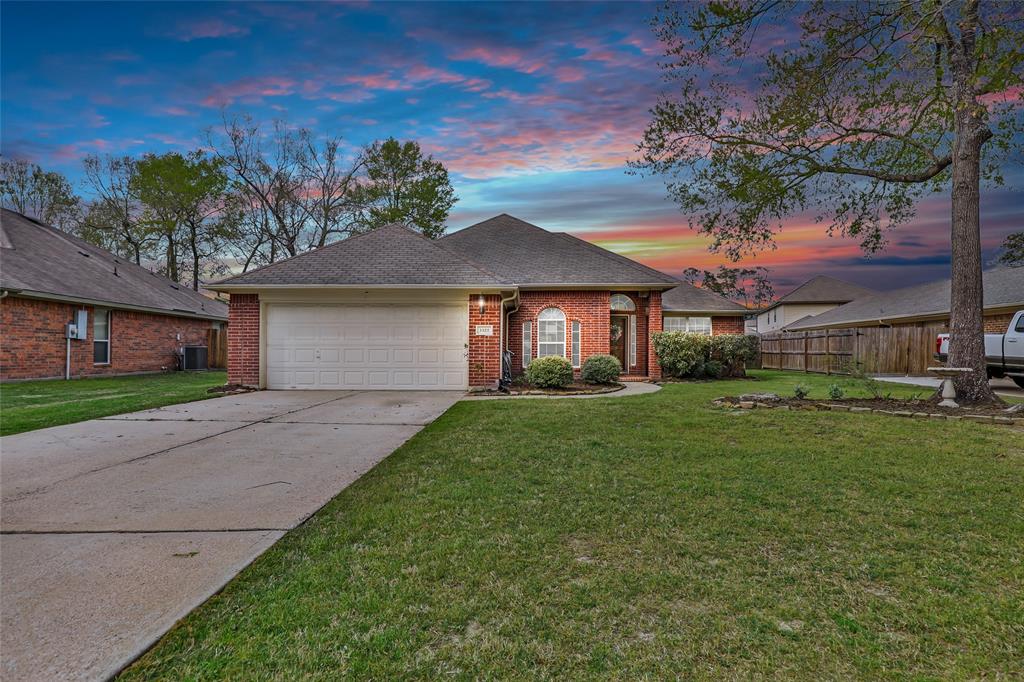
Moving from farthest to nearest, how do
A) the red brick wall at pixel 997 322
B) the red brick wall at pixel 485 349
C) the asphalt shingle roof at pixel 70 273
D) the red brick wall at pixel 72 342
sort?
1. the red brick wall at pixel 997 322
2. the asphalt shingle roof at pixel 70 273
3. the red brick wall at pixel 72 342
4. the red brick wall at pixel 485 349

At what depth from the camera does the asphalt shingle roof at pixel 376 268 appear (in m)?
11.9

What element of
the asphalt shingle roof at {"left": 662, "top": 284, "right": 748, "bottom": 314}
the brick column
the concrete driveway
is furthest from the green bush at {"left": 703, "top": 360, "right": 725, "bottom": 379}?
the concrete driveway

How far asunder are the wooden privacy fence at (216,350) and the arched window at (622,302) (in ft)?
59.1

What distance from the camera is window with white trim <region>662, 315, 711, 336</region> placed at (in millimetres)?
19781

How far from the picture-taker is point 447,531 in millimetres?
3205

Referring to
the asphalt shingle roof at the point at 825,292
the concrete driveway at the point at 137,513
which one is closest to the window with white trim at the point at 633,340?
the concrete driveway at the point at 137,513

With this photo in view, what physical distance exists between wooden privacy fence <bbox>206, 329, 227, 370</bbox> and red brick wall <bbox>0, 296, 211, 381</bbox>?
1.65 metres

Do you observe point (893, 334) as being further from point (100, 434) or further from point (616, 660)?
point (100, 434)

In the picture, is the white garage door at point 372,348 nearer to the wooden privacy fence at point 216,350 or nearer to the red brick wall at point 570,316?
the red brick wall at point 570,316

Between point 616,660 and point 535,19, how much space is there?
11.3 metres

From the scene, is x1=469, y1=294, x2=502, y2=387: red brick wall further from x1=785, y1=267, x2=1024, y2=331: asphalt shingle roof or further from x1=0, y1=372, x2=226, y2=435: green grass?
x1=785, y1=267, x2=1024, y2=331: asphalt shingle roof

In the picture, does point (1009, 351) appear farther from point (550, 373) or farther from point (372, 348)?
point (372, 348)

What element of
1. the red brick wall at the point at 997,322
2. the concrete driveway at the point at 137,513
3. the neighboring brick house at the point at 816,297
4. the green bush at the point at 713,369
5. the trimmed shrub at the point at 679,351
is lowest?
the concrete driveway at the point at 137,513

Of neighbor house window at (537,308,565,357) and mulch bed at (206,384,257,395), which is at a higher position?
neighbor house window at (537,308,565,357)
